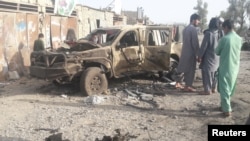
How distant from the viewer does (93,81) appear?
8688mm

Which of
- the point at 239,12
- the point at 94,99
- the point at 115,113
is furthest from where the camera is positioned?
the point at 239,12

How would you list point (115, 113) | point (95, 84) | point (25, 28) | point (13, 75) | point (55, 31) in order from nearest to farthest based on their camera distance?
point (115, 113)
point (95, 84)
point (13, 75)
point (25, 28)
point (55, 31)

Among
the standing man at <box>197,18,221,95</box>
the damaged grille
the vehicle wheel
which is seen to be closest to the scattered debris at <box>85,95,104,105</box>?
the vehicle wheel

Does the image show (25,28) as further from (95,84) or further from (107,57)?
(95,84)

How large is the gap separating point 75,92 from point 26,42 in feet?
16.3

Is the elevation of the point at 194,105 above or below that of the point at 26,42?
below

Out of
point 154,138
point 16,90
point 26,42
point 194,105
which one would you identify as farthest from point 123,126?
point 26,42

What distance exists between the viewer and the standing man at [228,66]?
6.43m

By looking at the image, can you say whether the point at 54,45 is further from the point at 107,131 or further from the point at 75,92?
the point at 107,131

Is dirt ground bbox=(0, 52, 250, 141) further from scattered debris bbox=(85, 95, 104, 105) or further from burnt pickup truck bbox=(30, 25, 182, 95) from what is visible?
burnt pickup truck bbox=(30, 25, 182, 95)

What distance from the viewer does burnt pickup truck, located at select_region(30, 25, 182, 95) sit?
856 centimetres

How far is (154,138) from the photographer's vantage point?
5.55m

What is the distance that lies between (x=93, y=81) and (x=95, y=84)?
105 millimetres

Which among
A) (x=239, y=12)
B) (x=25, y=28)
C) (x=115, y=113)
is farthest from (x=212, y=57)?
(x=239, y=12)
